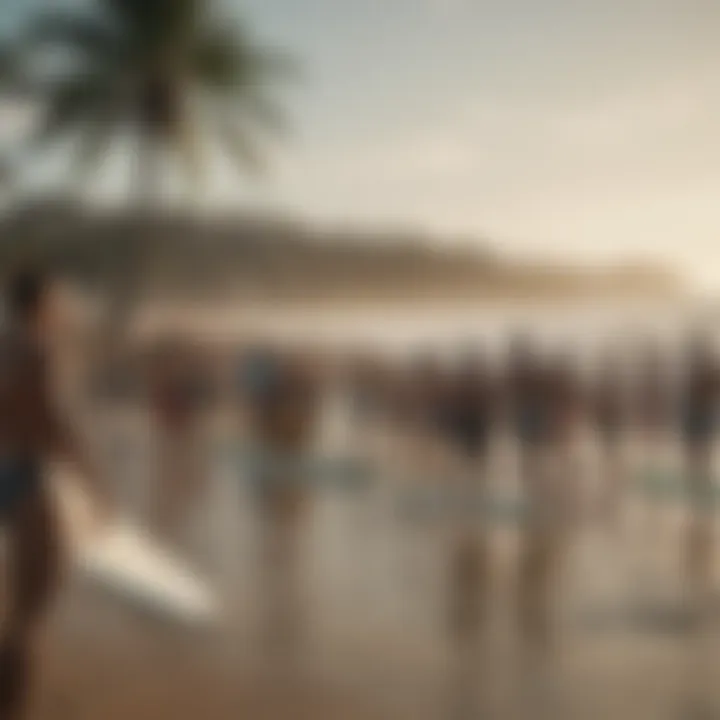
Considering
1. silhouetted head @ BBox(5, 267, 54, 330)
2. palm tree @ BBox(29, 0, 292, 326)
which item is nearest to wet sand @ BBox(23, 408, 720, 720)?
silhouetted head @ BBox(5, 267, 54, 330)

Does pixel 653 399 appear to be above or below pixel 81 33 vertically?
below

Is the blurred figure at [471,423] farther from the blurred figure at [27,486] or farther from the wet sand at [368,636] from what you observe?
the blurred figure at [27,486]

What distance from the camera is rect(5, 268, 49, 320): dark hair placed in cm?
91

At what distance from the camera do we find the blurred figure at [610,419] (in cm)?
99

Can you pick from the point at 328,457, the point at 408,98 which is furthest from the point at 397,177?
the point at 328,457

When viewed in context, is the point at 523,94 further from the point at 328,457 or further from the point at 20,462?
the point at 20,462

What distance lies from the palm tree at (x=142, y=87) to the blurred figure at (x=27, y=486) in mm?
118

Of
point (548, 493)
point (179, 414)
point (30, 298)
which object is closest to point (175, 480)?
point (179, 414)

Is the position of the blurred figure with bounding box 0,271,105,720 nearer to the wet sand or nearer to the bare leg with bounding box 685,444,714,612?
the wet sand

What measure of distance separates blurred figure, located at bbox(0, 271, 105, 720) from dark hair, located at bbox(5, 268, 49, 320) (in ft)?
0.05

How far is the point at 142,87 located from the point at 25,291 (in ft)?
0.73

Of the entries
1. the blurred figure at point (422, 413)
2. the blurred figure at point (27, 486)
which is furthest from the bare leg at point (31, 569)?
the blurred figure at point (422, 413)

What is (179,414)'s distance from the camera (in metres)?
0.96

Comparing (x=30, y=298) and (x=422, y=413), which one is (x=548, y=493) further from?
(x=30, y=298)
